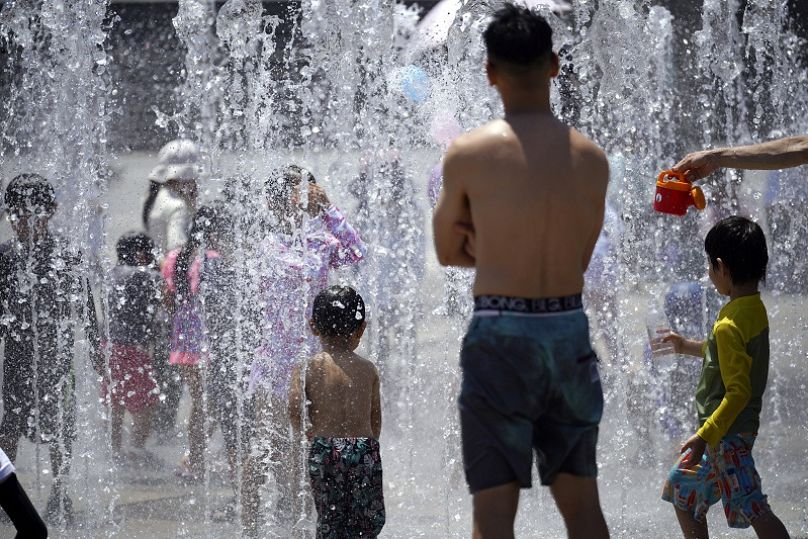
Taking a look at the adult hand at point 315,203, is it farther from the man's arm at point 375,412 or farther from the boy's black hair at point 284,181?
the man's arm at point 375,412

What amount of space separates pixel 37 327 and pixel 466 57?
7.74ft

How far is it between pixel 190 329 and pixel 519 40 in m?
2.83

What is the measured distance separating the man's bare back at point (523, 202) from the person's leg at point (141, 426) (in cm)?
306

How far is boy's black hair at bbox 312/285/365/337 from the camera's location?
11.5 ft

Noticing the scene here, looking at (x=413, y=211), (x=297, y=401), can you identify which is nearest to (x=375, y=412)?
(x=297, y=401)

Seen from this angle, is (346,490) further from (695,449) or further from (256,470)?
(256,470)

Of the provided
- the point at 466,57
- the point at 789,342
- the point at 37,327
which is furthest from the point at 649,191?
the point at 37,327

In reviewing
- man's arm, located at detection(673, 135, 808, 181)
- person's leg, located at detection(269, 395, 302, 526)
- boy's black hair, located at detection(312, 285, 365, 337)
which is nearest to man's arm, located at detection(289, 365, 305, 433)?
boy's black hair, located at detection(312, 285, 365, 337)

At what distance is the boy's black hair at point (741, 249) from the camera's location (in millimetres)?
3254

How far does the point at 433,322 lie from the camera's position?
7773mm

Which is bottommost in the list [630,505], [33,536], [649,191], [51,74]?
[630,505]

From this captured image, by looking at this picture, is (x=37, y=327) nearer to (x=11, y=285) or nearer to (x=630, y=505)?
(x=11, y=285)

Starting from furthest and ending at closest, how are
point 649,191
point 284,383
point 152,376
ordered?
point 649,191 → point 152,376 → point 284,383

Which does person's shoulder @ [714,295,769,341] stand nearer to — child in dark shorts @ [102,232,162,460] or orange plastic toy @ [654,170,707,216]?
orange plastic toy @ [654,170,707,216]
